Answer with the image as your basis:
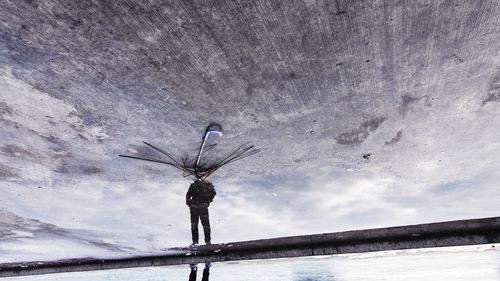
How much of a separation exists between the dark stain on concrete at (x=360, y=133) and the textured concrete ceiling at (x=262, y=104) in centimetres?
2

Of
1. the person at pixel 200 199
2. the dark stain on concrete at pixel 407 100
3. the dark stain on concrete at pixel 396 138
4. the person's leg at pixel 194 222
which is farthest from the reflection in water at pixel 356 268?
the dark stain on concrete at pixel 407 100

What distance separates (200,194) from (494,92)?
2.45 m

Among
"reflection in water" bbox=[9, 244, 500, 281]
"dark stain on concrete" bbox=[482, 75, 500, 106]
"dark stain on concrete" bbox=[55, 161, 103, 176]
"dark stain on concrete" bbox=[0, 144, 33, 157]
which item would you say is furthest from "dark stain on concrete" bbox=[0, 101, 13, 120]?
"reflection in water" bbox=[9, 244, 500, 281]

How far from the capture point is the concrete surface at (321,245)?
3488 millimetres

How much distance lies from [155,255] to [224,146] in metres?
3.97

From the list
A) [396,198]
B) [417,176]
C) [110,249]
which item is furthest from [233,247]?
[417,176]

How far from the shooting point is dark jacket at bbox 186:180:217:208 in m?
2.91

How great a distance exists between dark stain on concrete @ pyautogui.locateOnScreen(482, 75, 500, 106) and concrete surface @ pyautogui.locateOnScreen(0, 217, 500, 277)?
83.0 inches

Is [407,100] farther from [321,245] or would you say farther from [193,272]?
[193,272]

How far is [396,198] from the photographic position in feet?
9.96

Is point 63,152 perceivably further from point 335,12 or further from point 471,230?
point 471,230

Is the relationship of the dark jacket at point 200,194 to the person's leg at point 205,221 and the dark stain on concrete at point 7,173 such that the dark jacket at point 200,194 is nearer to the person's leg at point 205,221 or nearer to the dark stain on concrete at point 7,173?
the person's leg at point 205,221

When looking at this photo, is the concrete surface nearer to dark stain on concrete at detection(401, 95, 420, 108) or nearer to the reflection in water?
the reflection in water

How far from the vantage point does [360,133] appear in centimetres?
222
